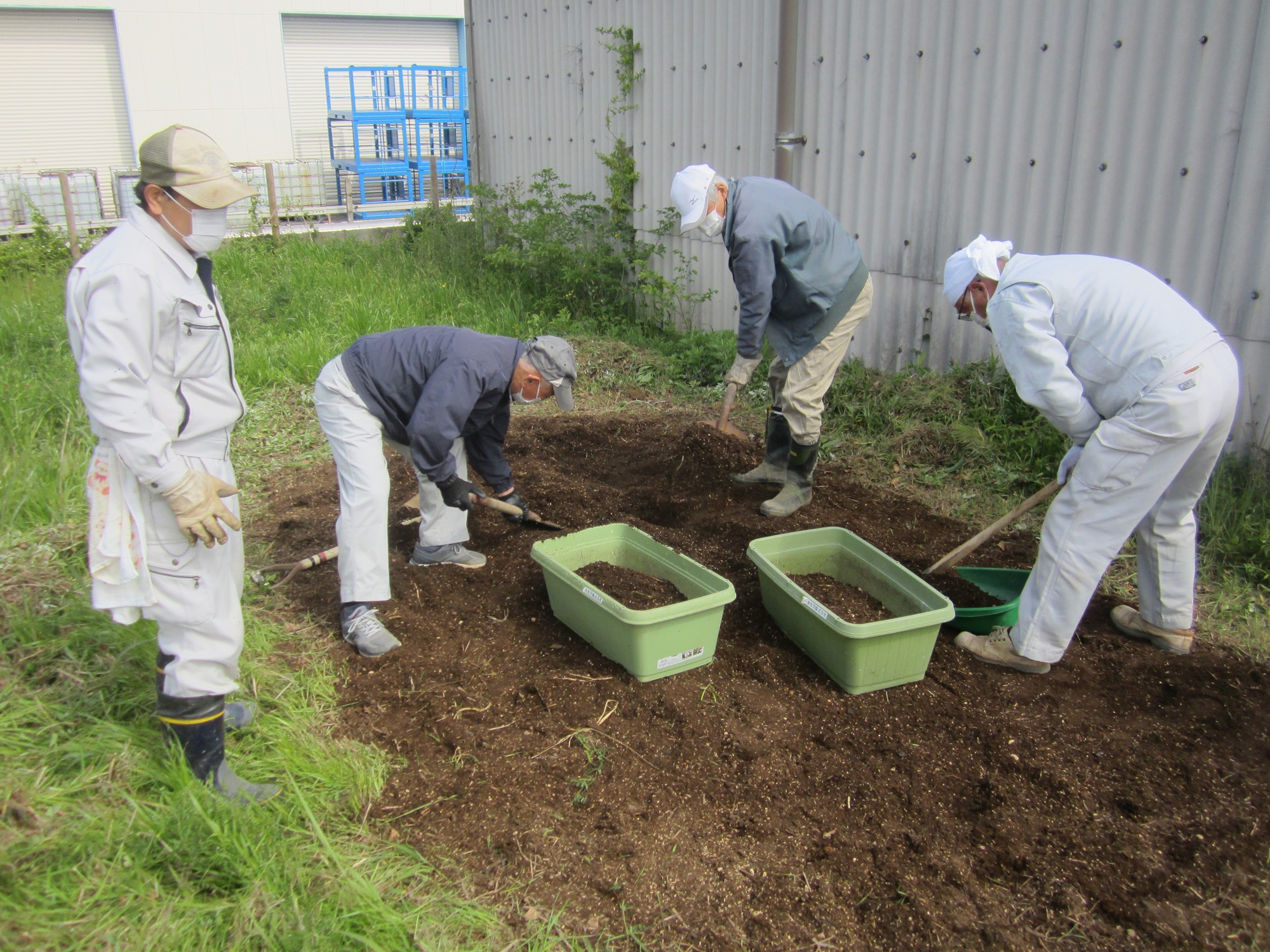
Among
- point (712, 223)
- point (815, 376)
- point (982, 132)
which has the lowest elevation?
point (815, 376)

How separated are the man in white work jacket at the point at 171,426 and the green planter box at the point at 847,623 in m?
1.91

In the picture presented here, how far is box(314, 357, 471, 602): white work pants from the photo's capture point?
354 centimetres

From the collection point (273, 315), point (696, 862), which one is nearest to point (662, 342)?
point (273, 315)

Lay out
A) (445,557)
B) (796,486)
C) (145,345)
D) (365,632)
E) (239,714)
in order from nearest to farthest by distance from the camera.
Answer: (145,345) → (239,714) → (365,632) → (445,557) → (796,486)

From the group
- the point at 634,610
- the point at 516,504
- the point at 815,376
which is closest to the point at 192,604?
the point at 634,610

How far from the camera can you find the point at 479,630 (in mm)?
3738

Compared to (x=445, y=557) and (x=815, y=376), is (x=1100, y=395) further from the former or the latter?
(x=445, y=557)

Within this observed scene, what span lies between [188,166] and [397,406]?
53.0 inches

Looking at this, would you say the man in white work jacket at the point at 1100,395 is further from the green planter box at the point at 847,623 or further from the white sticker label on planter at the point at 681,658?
the white sticker label on planter at the point at 681,658

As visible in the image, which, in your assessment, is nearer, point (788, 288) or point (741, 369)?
point (788, 288)

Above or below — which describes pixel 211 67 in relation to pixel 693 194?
above

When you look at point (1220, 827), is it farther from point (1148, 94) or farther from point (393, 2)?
point (393, 2)

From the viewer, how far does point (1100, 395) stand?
3217mm

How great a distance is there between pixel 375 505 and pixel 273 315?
5203 millimetres
